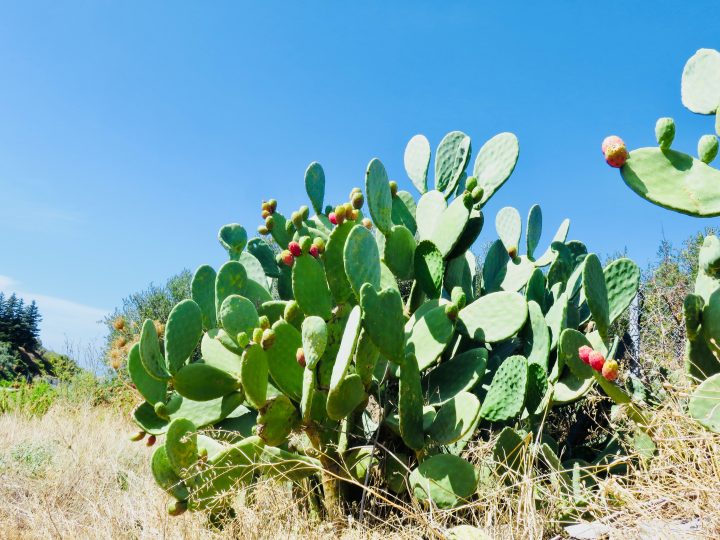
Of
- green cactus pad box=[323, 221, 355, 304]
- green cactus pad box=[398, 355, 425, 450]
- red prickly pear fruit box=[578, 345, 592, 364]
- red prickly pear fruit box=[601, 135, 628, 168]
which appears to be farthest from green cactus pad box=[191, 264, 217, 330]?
red prickly pear fruit box=[601, 135, 628, 168]

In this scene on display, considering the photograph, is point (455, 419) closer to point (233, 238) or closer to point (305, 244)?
point (305, 244)

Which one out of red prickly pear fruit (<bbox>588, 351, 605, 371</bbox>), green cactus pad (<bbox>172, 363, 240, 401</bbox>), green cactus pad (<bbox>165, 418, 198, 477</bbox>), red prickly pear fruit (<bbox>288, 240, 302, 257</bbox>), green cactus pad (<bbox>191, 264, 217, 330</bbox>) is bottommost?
green cactus pad (<bbox>165, 418, 198, 477</bbox>)

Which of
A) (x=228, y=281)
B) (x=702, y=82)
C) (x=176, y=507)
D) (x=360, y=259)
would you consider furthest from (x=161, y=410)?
(x=702, y=82)

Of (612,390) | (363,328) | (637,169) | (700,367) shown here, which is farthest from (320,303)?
(700,367)

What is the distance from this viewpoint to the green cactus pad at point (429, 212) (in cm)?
237

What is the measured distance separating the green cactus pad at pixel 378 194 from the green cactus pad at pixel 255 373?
0.61 metres

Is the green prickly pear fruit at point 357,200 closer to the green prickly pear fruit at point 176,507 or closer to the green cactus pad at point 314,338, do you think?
the green cactus pad at point 314,338

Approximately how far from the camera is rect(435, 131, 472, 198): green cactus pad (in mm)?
2496

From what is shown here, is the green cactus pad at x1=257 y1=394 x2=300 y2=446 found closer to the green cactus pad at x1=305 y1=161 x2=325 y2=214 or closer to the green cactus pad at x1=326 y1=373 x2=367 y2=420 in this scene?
the green cactus pad at x1=326 y1=373 x2=367 y2=420

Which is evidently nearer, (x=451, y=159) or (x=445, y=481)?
(x=445, y=481)

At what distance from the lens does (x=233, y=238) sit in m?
2.63

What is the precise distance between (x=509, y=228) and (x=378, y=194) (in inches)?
33.0

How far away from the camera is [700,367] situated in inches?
76.8

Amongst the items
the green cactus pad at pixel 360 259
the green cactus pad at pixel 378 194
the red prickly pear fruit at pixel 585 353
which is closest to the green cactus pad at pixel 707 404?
the red prickly pear fruit at pixel 585 353
